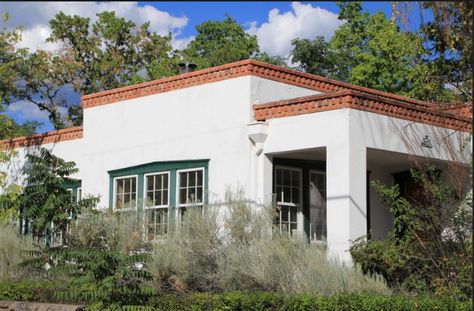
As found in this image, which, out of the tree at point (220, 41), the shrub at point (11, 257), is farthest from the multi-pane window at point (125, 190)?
the tree at point (220, 41)

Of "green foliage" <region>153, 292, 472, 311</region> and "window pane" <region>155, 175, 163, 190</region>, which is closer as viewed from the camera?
"green foliage" <region>153, 292, 472, 311</region>

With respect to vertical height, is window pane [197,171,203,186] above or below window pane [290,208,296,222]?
above

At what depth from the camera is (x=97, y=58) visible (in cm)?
3278

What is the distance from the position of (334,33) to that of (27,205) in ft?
73.6

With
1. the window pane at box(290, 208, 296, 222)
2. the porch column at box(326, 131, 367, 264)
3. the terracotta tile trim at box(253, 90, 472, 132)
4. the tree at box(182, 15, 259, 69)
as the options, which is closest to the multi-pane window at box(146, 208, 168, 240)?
the window pane at box(290, 208, 296, 222)

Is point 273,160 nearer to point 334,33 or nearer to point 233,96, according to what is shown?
point 233,96

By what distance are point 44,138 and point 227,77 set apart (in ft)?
24.3

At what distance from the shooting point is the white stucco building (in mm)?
14500

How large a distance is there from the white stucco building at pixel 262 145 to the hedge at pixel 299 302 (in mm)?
3248

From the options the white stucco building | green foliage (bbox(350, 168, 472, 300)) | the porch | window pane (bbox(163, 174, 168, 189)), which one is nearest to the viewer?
green foliage (bbox(350, 168, 472, 300))

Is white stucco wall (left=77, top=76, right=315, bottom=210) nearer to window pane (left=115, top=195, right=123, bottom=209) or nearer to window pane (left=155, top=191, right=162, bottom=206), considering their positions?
window pane (left=115, top=195, right=123, bottom=209)

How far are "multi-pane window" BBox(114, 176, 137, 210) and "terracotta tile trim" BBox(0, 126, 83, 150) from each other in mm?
2274

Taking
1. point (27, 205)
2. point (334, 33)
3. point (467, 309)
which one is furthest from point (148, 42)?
point (467, 309)

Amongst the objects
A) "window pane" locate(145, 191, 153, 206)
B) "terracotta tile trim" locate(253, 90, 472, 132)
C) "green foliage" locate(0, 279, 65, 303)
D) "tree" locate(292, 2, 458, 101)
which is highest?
"tree" locate(292, 2, 458, 101)
